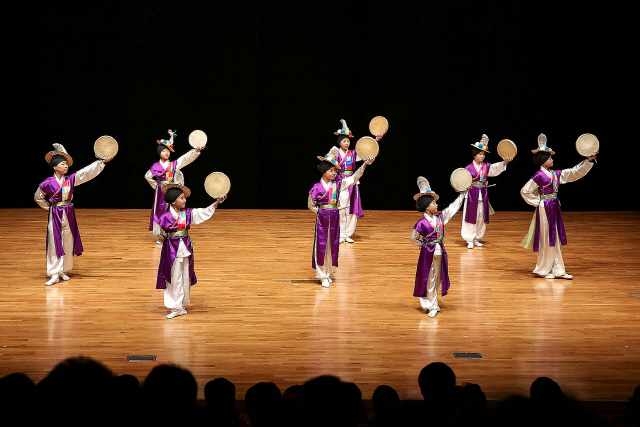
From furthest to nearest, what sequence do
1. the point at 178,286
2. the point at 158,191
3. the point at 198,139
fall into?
the point at 158,191
the point at 198,139
the point at 178,286

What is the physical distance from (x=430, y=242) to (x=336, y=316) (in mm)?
1013

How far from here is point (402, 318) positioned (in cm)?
571

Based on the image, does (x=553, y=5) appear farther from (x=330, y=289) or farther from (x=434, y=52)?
(x=330, y=289)

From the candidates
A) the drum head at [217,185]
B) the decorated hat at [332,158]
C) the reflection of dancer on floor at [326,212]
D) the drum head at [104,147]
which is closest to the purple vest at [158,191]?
the drum head at [104,147]

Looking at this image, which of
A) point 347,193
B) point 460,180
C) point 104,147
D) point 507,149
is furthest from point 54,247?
point 507,149

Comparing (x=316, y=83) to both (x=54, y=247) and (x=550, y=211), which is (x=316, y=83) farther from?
(x=54, y=247)

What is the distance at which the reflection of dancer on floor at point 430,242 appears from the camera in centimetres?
562

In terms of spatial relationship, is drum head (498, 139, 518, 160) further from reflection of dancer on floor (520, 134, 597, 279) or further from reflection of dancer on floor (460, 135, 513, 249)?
reflection of dancer on floor (520, 134, 597, 279)

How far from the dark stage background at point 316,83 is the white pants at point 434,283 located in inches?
218

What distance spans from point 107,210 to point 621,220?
8.17 m

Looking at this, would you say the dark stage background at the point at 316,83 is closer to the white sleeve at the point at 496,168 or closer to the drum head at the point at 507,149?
the white sleeve at the point at 496,168

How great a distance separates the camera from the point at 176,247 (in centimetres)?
555

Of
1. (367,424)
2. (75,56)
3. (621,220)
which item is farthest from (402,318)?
(75,56)

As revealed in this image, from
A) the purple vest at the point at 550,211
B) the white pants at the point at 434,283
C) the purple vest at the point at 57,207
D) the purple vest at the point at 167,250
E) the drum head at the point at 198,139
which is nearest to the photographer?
the purple vest at the point at 167,250
